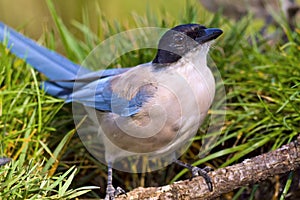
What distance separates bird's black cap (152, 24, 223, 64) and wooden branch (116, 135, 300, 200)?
0.50 meters

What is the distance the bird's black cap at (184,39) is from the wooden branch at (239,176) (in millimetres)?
502

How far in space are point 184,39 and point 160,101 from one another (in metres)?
0.26

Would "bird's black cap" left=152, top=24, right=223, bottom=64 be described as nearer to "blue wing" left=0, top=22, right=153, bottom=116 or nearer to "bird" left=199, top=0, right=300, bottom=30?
"blue wing" left=0, top=22, right=153, bottom=116

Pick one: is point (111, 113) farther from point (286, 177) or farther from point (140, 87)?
point (286, 177)

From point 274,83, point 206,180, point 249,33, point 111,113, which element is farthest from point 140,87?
point 249,33

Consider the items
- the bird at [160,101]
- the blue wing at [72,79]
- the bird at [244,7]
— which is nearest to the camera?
the bird at [160,101]

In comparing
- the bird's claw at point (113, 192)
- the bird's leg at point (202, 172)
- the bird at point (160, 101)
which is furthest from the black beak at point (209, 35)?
the bird's claw at point (113, 192)

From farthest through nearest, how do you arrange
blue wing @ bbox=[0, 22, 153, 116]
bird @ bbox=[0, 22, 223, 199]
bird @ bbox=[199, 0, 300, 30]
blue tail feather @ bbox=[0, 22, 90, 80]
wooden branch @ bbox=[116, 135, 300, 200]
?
bird @ bbox=[199, 0, 300, 30] < blue tail feather @ bbox=[0, 22, 90, 80] < blue wing @ bbox=[0, 22, 153, 116] < bird @ bbox=[0, 22, 223, 199] < wooden branch @ bbox=[116, 135, 300, 200]

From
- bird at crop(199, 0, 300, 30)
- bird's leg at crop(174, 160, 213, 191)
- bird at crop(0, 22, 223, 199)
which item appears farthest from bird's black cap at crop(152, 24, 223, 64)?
bird at crop(199, 0, 300, 30)

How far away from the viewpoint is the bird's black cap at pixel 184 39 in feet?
7.50

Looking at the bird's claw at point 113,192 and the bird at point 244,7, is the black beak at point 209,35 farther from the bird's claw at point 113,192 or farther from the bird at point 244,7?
the bird at point 244,7

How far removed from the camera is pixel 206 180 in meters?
2.10

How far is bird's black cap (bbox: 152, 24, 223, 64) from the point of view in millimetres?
2287

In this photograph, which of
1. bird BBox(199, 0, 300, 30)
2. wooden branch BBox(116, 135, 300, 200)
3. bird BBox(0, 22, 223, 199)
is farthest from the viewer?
bird BBox(199, 0, 300, 30)
